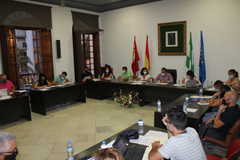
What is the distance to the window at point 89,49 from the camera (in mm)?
9078

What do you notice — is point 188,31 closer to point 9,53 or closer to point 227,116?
point 227,116

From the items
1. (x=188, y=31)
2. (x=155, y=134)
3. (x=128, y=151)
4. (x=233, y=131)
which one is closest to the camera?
(x=128, y=151)

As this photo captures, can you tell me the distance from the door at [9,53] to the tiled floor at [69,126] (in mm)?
1701

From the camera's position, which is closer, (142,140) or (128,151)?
(128,151)

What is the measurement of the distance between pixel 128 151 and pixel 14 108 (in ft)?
13.3

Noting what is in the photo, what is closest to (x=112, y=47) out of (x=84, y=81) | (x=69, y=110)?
(x=84, y=81)

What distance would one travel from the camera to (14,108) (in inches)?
199

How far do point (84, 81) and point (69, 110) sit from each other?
5.33ft

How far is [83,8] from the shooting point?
867cm

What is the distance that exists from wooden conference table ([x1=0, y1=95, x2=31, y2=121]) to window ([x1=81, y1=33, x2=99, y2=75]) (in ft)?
13.9

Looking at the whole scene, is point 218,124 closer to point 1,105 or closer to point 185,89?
point 185,89

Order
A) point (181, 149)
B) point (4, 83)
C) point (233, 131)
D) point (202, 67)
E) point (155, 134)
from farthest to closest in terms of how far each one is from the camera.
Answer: point (202, 67) < point (4, 83) < point (233, 131) < point (155, 134) < point (181, 149)

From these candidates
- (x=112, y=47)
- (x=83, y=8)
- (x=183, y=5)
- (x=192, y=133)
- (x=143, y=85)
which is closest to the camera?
(x=192, y=133)

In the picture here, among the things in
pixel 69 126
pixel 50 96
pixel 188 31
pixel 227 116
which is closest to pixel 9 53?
pixel 50 96
